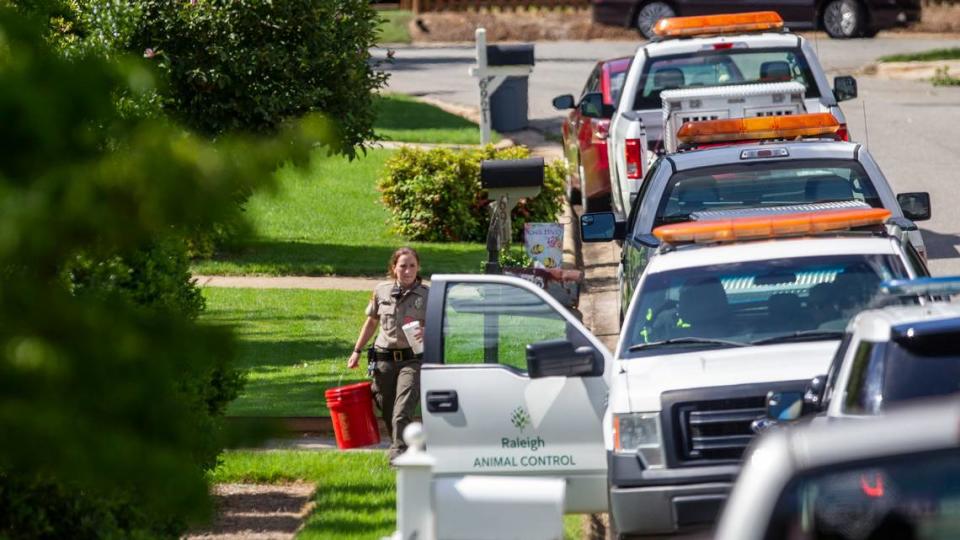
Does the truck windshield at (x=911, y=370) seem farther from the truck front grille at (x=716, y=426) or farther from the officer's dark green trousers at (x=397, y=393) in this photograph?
the officer's dark green trousers at (x=397, y=393)

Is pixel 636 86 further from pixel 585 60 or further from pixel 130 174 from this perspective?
pixel 585 60

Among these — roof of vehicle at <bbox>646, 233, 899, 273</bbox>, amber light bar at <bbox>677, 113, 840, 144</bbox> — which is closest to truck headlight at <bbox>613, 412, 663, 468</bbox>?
roof of vehicle at <bbox>646, 233, 899, 273</bbox>

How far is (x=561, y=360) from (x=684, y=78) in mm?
8353

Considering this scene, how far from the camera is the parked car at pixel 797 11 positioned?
3562 cm

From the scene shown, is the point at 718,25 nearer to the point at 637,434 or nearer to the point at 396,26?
the point at 637,434

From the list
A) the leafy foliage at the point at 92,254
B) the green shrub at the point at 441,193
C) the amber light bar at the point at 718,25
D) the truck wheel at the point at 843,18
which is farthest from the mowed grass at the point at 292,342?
the truck wheel at the point at 843,18

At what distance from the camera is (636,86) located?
52.6 ft

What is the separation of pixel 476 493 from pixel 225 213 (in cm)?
265

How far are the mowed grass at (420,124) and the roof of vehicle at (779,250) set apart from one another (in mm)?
14468

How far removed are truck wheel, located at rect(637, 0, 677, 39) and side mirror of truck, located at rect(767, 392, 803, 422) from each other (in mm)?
28685

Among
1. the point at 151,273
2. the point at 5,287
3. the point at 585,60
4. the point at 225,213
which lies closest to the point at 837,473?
the point at 225,213

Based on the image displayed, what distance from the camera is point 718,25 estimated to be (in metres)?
16.2

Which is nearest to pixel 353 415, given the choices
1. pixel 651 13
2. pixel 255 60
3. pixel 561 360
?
pixel 561 360

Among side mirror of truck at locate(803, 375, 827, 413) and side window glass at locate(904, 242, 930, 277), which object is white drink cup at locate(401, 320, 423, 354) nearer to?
side window glass at locate(904, 242, 930, 277)
